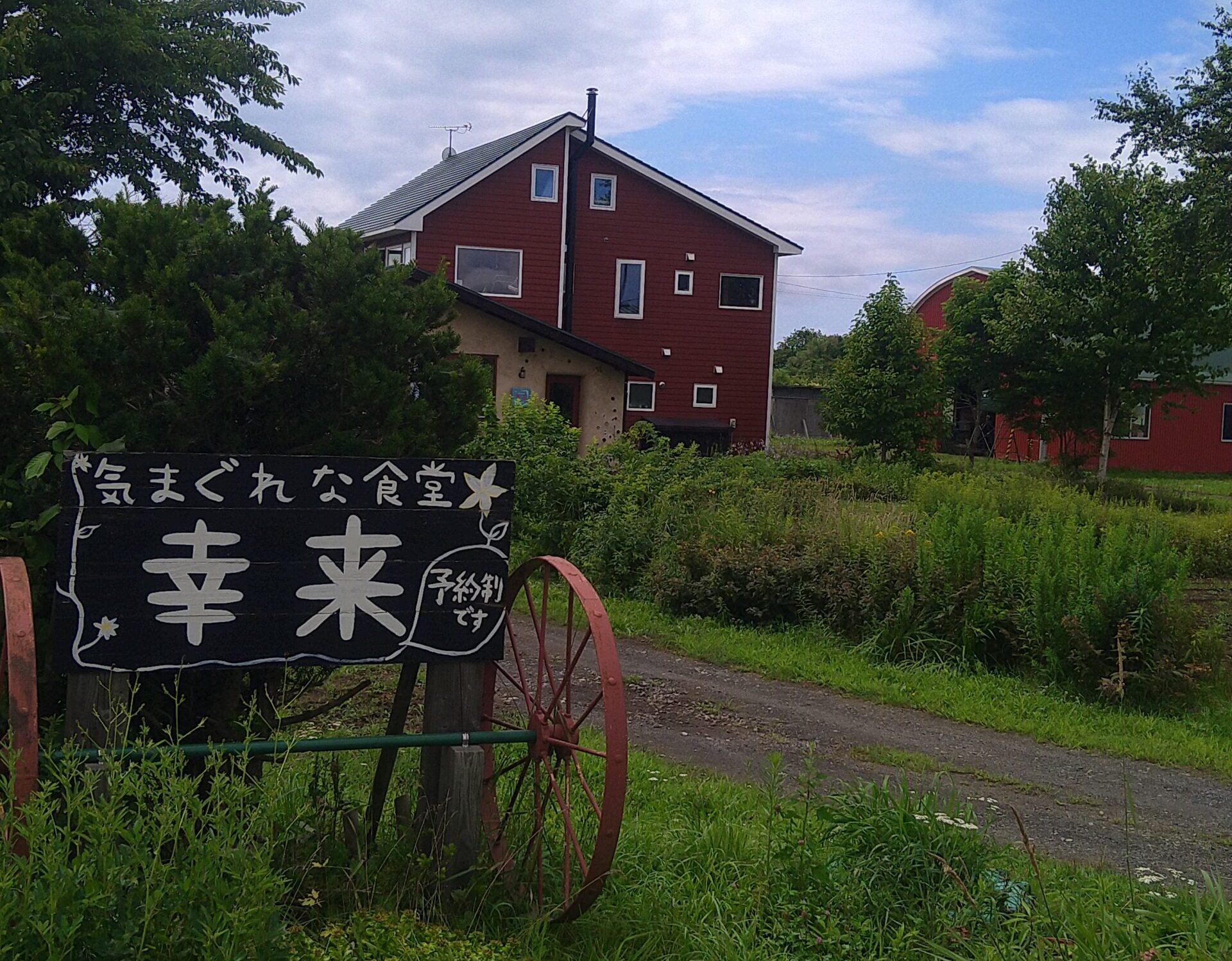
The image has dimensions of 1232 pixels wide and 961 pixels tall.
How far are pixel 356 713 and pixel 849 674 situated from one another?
3.85 m

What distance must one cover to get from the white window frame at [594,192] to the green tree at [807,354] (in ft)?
75.1

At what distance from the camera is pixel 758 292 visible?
30047 mm

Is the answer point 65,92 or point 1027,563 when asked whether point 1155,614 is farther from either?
point 65,92

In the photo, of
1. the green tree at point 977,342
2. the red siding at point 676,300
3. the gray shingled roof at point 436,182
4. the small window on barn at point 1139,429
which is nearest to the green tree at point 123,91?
the gray shingled roof at point 436,182

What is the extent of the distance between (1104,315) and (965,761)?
851 inches

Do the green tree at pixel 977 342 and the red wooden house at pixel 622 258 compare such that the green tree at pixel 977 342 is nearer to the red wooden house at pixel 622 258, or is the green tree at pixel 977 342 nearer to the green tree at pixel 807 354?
the red wooden house at pixel 622 258

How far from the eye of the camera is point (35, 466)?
12.3 ft

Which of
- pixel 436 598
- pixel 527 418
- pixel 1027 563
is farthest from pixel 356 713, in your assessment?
pixel 527 418

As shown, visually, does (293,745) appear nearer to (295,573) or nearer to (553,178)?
(295,573)

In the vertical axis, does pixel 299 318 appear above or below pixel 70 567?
above

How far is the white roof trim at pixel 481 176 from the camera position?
87.1 feet

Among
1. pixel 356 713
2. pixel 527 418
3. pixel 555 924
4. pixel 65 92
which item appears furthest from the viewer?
pixel 65 92

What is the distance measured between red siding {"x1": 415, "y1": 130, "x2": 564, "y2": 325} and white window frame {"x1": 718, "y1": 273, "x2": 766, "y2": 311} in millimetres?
4238

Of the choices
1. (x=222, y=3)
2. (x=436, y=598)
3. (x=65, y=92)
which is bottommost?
(x=436, y=598)
